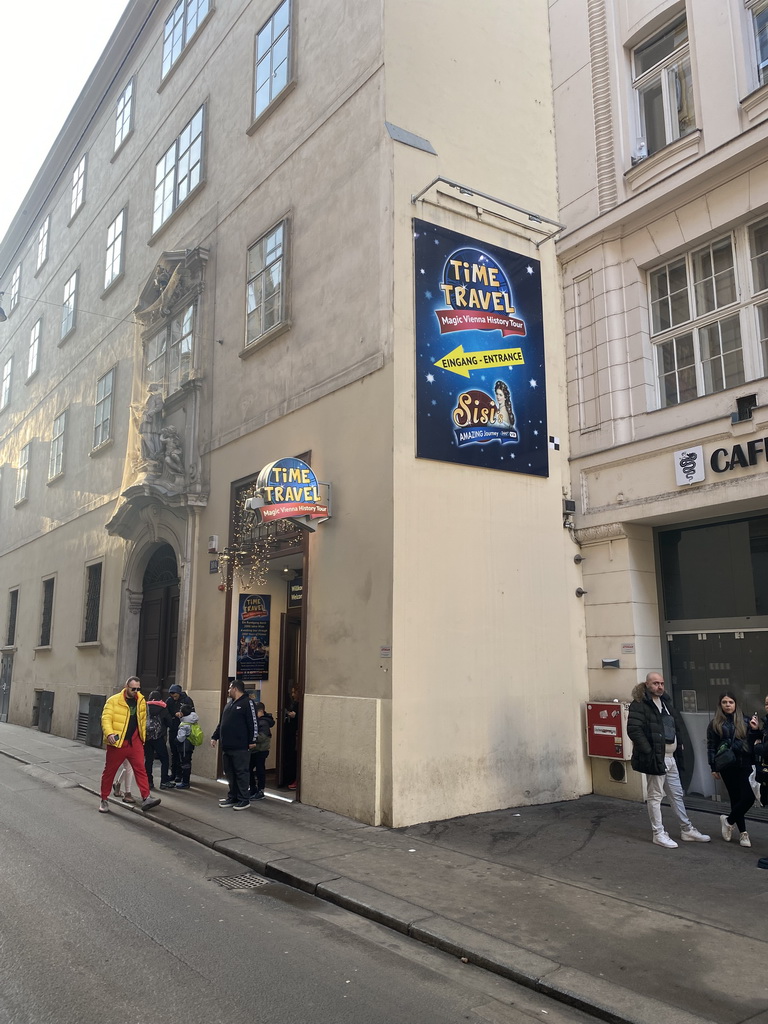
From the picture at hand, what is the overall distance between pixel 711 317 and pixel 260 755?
8384mm

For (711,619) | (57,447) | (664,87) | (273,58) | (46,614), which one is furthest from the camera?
(57,447)

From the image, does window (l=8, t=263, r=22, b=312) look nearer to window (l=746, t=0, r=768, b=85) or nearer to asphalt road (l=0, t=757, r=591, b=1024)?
window (l=746, t=0, r=768, b=85)

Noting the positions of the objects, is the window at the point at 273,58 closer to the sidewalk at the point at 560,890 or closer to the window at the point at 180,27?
the window at the point at 180,27

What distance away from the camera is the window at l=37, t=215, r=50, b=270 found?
27031mm

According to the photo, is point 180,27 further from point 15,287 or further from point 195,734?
point 15,287

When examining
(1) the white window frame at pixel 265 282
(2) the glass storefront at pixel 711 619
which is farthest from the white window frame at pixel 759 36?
(1) the white window frame at pixel 265 282

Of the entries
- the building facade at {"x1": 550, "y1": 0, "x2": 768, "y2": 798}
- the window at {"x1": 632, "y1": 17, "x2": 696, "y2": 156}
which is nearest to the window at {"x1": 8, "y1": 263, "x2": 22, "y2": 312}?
the building facade at {"x1": 550, "y1": 0, "x2": 768, "y2": 798}

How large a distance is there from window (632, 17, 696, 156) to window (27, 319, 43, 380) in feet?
68.2

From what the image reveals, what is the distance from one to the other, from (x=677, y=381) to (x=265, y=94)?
28.9 feet

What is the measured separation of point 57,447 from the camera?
896 inches

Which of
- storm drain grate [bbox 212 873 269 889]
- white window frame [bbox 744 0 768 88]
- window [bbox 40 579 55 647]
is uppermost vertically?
white window frame [bbox 744 0 768 88]

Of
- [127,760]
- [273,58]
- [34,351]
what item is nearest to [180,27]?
[273,58]

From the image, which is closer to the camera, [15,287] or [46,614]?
[46,614]

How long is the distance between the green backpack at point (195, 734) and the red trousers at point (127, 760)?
42.6 inches
